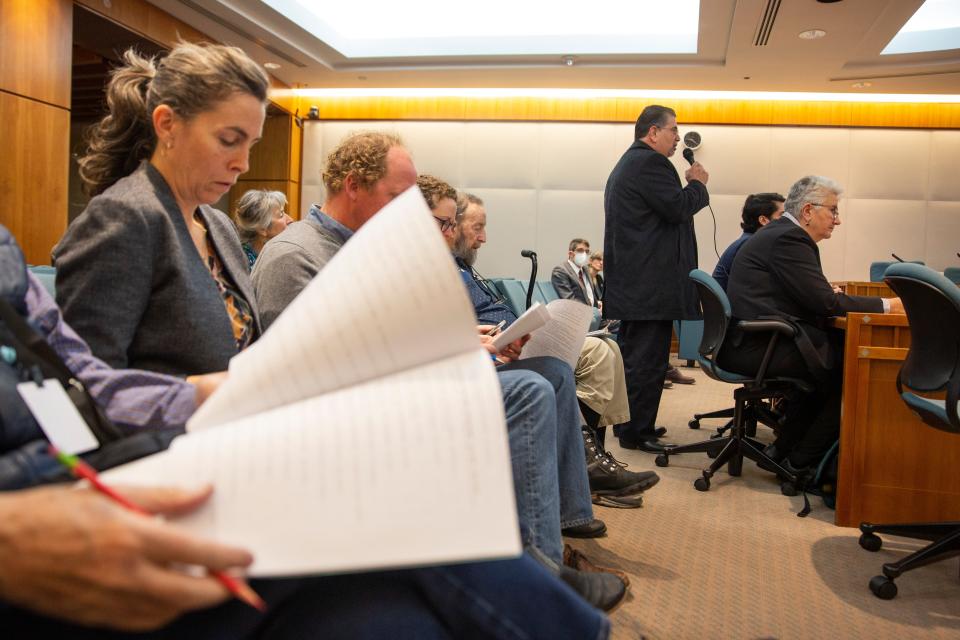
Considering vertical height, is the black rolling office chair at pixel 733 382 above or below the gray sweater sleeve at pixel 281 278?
below

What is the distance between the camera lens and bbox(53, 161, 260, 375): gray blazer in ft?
3.05

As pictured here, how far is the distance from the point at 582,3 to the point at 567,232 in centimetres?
232

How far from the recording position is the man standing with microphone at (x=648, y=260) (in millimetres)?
3230

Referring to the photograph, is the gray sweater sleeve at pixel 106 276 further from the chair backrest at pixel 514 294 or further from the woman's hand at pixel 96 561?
the chair backrest at pixel 514 294

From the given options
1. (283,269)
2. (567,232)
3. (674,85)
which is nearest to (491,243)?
(567,232)

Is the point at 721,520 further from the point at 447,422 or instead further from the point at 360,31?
the point at 360,31

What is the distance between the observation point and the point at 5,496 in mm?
491

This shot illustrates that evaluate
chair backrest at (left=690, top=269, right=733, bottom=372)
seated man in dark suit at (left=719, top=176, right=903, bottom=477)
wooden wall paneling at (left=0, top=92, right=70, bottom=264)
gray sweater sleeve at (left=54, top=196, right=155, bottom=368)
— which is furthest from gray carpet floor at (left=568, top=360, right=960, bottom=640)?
wooden wall paneling at (left=0, top=92, right=70, bottom=264)

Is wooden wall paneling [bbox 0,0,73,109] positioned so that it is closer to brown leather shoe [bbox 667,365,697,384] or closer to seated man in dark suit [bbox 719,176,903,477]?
seated man in dark suit [bbox 719,176,903,477]

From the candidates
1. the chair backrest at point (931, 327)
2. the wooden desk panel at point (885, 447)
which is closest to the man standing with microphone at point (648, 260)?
the wooden desk panel at point (885, 447)

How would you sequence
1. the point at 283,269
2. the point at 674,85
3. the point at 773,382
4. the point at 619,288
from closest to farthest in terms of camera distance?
1. the point at 283,269
2. the point at 773,382
3. the point at 619,288
4. the point at 674,85

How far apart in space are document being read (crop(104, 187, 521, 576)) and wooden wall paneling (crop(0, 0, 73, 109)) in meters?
4.64

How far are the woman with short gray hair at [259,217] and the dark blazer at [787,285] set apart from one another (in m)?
2.29

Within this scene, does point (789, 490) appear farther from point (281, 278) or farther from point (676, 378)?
point (676, 378)
